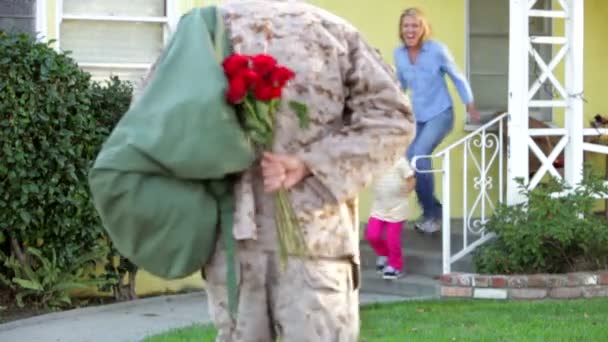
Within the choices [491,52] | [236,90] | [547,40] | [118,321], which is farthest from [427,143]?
[236,90]

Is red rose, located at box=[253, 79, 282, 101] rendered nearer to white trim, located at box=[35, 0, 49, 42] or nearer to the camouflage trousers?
the camouflage trousers

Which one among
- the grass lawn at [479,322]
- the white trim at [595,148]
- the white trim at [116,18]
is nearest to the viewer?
the grass lawn at [479,322]

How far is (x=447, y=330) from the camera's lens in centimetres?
771

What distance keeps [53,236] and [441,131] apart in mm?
3221

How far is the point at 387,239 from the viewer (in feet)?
31.6

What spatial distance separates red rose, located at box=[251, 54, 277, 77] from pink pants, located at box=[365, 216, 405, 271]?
5.81 m

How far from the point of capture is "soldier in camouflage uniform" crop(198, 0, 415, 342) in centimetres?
384

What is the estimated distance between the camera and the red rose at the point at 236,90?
146 inches

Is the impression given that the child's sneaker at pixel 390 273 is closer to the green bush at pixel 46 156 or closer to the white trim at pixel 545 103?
the white trim at pixel 545 103

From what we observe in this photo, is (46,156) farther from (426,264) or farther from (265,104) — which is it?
(265,104)

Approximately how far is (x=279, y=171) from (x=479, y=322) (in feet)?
14.6

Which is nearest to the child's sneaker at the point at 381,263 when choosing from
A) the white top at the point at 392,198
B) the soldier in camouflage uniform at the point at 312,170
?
the white top at the point at 392,198

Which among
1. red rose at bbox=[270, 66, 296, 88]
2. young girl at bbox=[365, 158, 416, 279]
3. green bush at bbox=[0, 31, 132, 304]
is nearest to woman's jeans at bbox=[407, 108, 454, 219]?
young girl at bbox=[365, 158, 416, 279]

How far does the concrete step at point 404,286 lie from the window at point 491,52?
2.43 m
